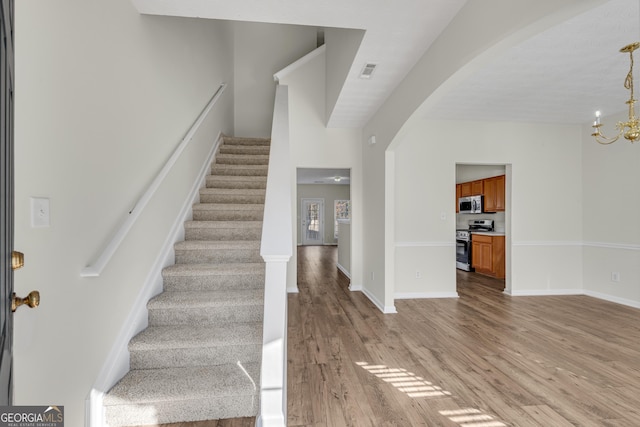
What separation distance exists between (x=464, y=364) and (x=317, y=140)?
3.48 m

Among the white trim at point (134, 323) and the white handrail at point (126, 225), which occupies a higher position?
the white handrail at point (126, 225)

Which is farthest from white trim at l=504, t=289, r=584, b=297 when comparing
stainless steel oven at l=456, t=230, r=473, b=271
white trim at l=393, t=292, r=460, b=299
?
stainless steel oven at l=456, t=230, r=473, b=271

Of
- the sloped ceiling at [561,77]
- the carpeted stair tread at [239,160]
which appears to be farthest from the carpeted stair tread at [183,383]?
the sloped ceiling at [561,77]

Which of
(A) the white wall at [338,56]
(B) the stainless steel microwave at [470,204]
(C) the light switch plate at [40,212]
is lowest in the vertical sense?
(C) the light switch plate at [40,212]

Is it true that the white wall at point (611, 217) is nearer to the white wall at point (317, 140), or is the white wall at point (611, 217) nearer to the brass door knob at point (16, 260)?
the white wall at point (317, 140)

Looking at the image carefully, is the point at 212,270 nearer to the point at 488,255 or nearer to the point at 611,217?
the point at 611,217

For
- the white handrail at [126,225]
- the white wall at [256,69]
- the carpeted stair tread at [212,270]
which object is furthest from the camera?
the white wall at [256,69]

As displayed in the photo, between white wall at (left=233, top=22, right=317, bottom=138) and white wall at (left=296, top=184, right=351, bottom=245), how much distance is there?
6274 mm

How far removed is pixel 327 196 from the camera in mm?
11977

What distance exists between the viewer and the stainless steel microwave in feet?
20.3

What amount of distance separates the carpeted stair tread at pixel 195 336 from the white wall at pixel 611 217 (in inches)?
187

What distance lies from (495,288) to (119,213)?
5237 millimetres

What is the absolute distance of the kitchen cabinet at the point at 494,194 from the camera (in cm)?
561

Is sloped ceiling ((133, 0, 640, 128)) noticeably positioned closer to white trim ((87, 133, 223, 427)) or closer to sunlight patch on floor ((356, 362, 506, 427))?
white trim ((87, 133, 223, 427))
